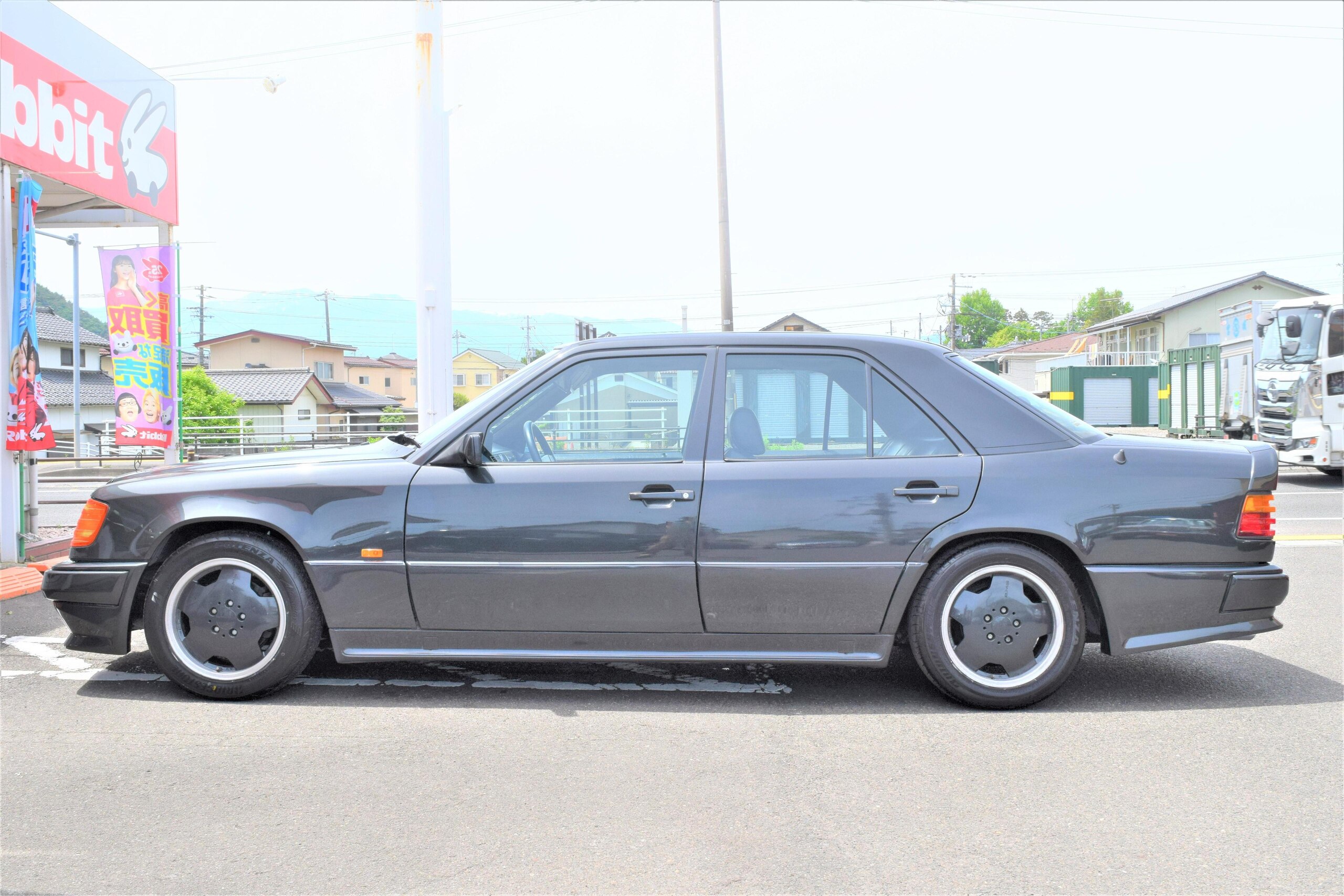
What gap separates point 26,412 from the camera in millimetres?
7801

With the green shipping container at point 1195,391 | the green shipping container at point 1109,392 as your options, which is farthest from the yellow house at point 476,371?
→ the green shipping container at point 1195,391

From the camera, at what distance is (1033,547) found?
162 inches

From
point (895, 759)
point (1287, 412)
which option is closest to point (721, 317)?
point (1287, 412)

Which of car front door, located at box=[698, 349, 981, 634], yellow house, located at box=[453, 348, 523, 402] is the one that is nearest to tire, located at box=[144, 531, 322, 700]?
car front door, located at box=[698, 349, 981, 634]

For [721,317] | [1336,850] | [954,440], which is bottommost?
[1336,850]

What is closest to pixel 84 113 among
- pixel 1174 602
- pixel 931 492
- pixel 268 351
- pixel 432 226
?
pixel 432 226

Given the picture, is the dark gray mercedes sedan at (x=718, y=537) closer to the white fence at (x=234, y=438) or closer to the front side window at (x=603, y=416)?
the front side window at (x=603, y=416)

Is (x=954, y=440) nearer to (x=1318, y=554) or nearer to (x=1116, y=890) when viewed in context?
(x=1116, y=890)

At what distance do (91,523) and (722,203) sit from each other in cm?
1589

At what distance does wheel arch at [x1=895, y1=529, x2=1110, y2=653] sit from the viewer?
4.03 meters

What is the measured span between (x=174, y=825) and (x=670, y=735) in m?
1.68

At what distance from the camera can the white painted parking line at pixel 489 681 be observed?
14.5ft

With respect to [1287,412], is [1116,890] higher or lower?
lower

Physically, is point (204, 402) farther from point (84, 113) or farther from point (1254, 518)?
point (1254, 518)
